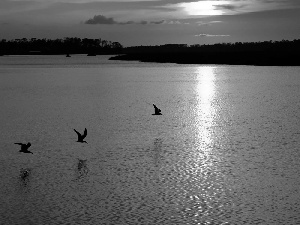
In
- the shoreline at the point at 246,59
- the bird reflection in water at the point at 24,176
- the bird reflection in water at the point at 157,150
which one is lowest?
the shoreline at the point at 246,59

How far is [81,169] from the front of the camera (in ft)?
59.2

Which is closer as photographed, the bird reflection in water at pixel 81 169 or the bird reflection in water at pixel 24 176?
the bird reflection in water at pixel 24 176

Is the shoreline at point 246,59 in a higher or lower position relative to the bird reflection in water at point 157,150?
lower

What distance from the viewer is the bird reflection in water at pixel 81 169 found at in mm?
17253

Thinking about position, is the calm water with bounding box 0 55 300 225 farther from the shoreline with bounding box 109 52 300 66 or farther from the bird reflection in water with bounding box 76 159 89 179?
the shoreline with bounding box 109 52 300 66

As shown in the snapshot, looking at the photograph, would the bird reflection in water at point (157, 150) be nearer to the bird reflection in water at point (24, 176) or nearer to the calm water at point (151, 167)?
the calm water at point (151, 167)

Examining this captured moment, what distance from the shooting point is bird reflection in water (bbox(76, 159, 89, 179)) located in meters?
17.3

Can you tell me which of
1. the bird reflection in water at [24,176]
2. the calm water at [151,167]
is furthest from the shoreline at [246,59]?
the bird reflection in water at [24,176]

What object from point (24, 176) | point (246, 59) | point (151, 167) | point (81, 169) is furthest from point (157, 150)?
point (246, 59)

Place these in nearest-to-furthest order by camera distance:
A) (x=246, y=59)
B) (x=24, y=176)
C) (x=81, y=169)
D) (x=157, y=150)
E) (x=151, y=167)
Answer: (x=24, y=176)
(x=81, y=169)
(x=151, y=167)
(x=157, y=150)
(x=246, y=59)

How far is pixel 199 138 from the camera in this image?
2467cm

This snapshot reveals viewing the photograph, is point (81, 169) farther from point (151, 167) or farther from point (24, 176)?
point (151, 167)

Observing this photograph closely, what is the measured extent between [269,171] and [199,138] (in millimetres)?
7141

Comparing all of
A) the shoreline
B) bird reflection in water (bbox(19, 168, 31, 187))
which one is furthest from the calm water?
the shoreline
